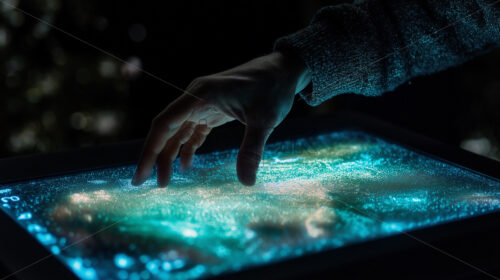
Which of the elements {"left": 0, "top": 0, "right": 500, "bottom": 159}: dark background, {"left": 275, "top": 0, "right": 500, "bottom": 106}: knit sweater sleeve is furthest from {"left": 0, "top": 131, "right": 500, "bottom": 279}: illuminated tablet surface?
{"left": 0, "top": 0, "right": 500, "bottom": 159}: dark background

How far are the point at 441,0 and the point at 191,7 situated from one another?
1.20 m

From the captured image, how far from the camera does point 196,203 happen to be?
78 centimetres

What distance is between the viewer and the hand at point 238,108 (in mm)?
811

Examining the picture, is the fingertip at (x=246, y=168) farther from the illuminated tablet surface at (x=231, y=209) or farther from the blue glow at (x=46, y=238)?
the blue glow at (x=46, y=238)

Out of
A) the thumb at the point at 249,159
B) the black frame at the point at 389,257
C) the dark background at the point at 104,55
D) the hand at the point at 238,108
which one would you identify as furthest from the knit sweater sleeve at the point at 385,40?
the dark background at the point at 104,55

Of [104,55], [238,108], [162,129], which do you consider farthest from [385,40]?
[104,55]

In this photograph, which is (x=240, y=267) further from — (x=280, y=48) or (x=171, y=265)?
(x=280, y=48)

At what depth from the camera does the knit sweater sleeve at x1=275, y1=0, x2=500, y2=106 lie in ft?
3.13

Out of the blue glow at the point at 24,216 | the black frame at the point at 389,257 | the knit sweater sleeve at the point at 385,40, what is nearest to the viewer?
the black frame at the point at 389,257

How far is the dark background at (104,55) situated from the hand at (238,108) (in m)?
1.19

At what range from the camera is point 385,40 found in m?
1.00

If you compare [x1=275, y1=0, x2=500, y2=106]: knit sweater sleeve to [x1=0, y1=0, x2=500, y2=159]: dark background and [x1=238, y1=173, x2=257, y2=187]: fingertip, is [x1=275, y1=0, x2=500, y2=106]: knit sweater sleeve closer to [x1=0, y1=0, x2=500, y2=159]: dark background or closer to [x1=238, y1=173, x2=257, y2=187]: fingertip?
[x1=238, y1=173, x2=257, y2=187]: fingertip

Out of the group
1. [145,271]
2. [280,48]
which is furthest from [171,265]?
[280,48]

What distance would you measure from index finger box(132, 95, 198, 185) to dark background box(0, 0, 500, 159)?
128 centimetres
